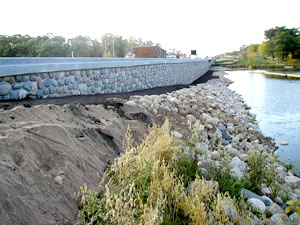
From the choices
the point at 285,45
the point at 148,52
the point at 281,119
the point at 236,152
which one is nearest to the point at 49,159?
the point at 236,152

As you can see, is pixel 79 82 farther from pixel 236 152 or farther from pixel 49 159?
pixel 49 159

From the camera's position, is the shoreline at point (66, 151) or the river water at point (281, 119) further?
the river water at point (281, 119)

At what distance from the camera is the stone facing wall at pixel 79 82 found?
582 centimetres

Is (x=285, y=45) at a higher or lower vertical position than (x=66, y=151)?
higher

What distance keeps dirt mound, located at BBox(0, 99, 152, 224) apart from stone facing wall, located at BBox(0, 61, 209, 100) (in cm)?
186

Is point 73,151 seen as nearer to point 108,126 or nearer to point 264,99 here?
point 108,126

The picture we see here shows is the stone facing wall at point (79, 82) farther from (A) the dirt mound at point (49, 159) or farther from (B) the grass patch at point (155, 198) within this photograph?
(B) the grass patch at point (155, 198)

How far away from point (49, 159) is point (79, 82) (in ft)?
16.1

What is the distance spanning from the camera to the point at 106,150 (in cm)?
396

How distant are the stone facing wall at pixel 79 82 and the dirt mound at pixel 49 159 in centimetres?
186

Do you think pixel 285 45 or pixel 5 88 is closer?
pixel 5 88

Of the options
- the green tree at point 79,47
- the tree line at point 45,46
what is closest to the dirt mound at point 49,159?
the tree line at point 45,46

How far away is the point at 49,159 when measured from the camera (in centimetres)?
303

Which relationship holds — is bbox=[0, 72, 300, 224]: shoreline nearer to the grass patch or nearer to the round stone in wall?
the grass patch
